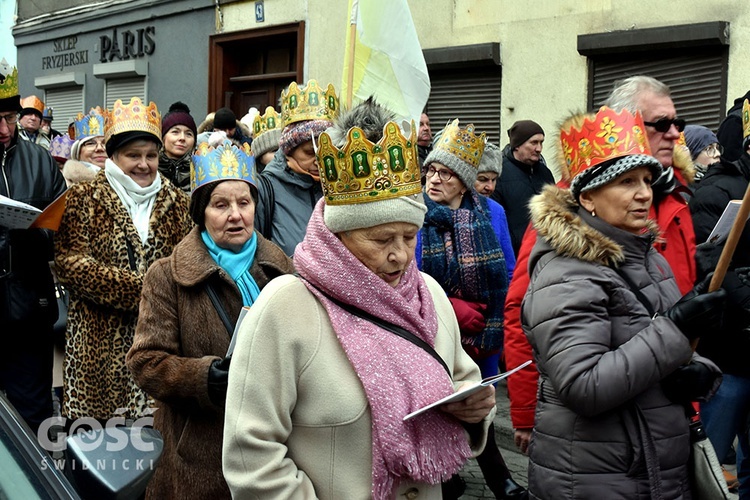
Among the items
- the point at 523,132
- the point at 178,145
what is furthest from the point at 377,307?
the point at 523,132

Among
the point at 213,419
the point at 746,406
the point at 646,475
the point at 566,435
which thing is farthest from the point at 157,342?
the point at 746,406

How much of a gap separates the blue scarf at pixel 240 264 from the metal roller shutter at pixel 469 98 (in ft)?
27.6

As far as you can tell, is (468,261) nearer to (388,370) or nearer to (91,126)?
(388,370)

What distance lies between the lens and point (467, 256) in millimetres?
5527

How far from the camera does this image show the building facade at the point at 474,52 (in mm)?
9625

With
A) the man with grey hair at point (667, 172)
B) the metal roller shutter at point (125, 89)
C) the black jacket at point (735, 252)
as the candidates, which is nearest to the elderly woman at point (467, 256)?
the black jacket at point (735, 252)

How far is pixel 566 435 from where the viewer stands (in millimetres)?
3281

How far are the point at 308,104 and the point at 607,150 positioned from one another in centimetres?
242

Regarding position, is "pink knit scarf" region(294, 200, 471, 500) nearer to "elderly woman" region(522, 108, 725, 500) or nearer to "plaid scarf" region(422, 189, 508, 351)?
"elderly woman" region(522, 108, 725, 500)

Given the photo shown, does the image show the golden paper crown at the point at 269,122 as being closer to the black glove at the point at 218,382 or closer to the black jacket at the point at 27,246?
the black jacket at the point at 27,246

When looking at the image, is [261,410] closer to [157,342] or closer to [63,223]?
[157,342]

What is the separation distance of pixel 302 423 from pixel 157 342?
42.3 inches

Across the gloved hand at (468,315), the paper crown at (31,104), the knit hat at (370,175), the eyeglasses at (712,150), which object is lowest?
the gloved hand at (468,315)

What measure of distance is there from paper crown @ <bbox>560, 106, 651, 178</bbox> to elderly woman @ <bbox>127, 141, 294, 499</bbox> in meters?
1.28
